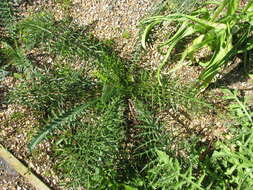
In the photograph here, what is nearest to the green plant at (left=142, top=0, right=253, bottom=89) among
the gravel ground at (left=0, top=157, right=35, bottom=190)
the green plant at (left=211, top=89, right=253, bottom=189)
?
the green plant at (left=211, top=89, right=253, bottom=189)

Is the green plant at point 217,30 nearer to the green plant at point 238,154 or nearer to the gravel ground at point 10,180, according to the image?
the green plant at point 238,154

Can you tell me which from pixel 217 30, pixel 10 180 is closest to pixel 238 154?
pixel 217 30

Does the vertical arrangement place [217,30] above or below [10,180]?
above

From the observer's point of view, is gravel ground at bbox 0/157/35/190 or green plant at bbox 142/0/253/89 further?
gravel ground at bbox 0/157/35/190

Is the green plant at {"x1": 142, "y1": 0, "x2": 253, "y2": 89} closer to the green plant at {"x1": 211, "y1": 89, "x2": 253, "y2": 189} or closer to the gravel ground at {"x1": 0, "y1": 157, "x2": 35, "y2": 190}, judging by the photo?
the green plant at {"x1": 211, "y1": 89, "x2": 253, "y2": 189}

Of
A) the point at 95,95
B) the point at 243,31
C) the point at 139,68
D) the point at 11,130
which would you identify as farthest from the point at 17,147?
the point at 243,31

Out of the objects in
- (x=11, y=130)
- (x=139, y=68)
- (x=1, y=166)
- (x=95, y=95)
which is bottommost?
(x=1, y=166)

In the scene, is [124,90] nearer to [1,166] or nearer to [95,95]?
[95,95]

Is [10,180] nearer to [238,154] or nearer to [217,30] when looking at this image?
[238,154]

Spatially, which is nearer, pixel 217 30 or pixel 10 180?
pixel 217 30

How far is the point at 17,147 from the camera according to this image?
7.02ft

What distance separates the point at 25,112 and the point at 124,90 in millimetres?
657

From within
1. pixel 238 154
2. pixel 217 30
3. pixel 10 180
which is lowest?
pixel 10 180

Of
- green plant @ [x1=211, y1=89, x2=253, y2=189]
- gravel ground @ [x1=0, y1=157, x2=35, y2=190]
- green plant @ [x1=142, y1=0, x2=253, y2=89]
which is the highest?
green plant @ [x1=142, y1=0, x2=253, y2=89]
